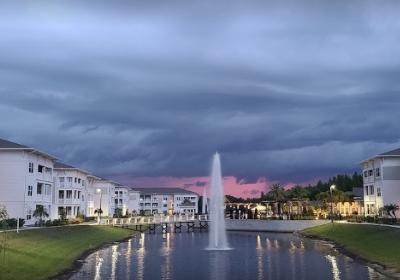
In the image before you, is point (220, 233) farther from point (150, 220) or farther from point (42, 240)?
point (150, 220)

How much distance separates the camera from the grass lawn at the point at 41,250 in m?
39.3

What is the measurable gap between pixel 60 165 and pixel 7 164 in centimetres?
3111

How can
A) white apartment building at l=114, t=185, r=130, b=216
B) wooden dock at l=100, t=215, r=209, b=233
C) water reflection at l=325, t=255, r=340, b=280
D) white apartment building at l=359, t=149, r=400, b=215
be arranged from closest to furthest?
water reflection at l=325, t=255, r=340, b=280
white apartment building at l=359, t=149, r=400, b=215
wooden dock at l=100, t=215, r=209, b=233
white apartment building at l=114, t=185, r=130, b=216

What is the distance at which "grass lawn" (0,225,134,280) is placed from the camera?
3928cm

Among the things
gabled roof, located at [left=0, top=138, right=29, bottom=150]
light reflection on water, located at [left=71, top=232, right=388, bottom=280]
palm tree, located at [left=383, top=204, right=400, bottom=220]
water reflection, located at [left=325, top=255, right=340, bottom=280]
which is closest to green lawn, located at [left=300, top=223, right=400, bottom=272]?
light reflection on water, located at [left=71, top=232, right=388, bottom=280]

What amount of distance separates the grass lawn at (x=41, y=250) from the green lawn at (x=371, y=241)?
31275 mm

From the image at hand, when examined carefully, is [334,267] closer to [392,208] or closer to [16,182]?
[392,208]

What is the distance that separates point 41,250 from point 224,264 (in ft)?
62.7

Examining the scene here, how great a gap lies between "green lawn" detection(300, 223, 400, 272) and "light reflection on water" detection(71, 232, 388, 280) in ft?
7.51

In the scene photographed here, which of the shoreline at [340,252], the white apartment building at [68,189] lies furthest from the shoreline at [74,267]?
the white apartment building at [68,189]

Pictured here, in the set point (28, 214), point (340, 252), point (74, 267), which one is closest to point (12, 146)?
point (28, 214)

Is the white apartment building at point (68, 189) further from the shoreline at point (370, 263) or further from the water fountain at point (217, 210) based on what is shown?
the shoreline at point (370, 263)

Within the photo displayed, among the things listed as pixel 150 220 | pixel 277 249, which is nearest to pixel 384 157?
pixel 277 249

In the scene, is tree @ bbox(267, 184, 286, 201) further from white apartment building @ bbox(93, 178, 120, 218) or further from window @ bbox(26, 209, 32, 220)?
window @ bbox(26, 209, 32, 220)
